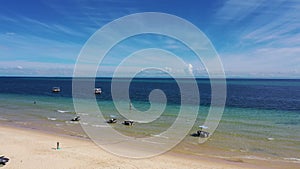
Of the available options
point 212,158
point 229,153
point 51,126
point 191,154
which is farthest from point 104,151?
point 51,126

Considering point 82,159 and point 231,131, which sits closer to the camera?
point 82,159

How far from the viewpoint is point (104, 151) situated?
2098cm

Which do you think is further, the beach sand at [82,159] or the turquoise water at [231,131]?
the turquoise water at [231,131]

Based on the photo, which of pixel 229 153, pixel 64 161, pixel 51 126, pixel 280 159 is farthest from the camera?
pixel 51 126

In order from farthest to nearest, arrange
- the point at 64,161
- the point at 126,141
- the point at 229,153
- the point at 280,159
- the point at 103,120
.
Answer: the point at 103,120 → the point at 126,141 → the point at 229,153 → the point at 280,159 → the point at 64,161

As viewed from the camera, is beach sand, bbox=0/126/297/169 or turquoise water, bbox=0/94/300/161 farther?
turquoise water, bbox=0/94/300/161

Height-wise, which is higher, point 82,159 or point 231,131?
point 231,131

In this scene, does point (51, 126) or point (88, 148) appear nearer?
point (88, 148)

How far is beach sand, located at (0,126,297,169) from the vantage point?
55.1 ft

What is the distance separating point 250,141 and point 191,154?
8.20 metres

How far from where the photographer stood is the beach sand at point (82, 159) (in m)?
16.8

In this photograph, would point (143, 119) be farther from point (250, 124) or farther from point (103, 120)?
point (250, 124)

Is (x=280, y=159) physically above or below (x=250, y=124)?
below

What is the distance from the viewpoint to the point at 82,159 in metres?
18.1
